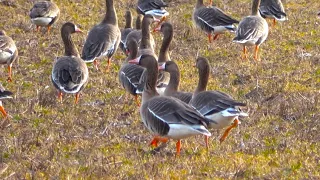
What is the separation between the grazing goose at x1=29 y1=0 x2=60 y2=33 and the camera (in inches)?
699

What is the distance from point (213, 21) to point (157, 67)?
736cm

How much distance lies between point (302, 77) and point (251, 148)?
16.6 ft

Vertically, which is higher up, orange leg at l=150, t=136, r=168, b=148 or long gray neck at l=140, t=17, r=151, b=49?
orange leg at l=150, t=136, r=168, b=148

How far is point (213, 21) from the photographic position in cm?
1756

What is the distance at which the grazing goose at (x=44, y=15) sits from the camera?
699 inches

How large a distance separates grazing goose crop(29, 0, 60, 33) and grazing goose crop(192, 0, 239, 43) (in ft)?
11.6

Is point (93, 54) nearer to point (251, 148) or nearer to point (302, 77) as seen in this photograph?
point (302, 77)

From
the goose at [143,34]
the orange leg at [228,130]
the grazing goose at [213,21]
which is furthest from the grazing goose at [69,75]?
the grazing goose at [213,21]

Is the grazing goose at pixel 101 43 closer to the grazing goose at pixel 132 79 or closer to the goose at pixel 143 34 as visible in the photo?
the goose at pixel 143 34

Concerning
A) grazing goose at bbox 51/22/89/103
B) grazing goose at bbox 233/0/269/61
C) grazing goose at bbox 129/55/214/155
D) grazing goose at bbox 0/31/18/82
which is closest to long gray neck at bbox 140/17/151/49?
grazing goose at bbox 51/22/89/103

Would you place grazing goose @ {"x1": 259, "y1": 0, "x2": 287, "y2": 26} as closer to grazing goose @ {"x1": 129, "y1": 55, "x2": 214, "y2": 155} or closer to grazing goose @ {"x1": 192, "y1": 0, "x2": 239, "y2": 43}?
grazing goose @ {"x1": 192, "y1": 0, "x2": 239, "y2": 43}

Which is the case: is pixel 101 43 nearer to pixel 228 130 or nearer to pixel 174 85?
pixel 174 85

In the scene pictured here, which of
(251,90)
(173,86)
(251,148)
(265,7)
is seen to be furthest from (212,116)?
(265,7)

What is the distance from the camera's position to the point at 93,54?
14.5 metres
